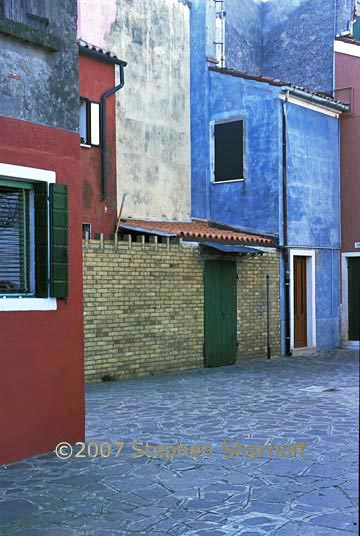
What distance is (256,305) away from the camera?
48.3 ft

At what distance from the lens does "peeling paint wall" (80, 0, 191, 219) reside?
15180 millimetres

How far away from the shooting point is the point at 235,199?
53.4 ft

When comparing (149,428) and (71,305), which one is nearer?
(71,305)

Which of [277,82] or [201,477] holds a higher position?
[277,82]

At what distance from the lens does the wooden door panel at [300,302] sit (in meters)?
16.2

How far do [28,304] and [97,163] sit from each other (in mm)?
8340

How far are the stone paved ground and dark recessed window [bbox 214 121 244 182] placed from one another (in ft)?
26.2

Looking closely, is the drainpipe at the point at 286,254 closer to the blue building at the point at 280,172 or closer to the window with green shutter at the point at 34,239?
the blue building at the point at 280,172

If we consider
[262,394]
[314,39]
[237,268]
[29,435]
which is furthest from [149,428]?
[314,39]

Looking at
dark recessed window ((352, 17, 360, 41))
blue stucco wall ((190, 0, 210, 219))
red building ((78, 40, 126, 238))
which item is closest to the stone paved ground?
red building ((78, 40, 126, 238))

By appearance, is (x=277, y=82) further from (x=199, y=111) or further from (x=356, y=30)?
(x=356, y=30)

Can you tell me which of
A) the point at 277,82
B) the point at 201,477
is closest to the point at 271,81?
the point at 277,82

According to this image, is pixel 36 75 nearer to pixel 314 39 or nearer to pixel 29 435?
pixel 29 435

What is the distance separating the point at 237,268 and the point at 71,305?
791cm
